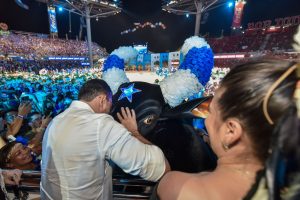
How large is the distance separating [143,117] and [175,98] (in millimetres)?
326

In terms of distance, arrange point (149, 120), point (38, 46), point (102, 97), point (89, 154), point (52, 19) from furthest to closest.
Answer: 1. point (52, 19)
2. point (38, 46)
3. point (149, 120)
4. point (102, 97)
5. point (89, 154)

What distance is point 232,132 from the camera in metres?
0.81

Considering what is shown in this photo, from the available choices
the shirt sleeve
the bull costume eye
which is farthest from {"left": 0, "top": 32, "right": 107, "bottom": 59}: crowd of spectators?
the shirt sleeve

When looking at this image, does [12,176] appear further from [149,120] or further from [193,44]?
[193,44]

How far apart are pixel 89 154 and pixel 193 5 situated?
2438 centimetres

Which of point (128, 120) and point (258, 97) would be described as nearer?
point (258, 97)


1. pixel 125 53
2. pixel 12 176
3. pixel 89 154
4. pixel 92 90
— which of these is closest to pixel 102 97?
pixel 92 90

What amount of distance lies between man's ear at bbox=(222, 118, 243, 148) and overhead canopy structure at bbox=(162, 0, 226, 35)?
19956 millimetres

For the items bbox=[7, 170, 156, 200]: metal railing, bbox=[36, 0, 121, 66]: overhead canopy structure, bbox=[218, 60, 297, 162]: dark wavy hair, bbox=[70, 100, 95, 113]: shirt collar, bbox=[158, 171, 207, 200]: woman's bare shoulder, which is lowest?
bbox=[7, 170, 156, 200]: metal railing

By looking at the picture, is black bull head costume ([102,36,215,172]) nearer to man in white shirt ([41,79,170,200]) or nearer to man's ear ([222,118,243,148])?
man in white shirt ([41,79,170,200])

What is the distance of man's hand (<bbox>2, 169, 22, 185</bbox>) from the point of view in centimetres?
188

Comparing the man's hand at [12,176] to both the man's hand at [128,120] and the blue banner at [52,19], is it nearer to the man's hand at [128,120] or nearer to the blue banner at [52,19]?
the man's hand at [128,120]

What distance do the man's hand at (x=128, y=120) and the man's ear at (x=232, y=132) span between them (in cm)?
95

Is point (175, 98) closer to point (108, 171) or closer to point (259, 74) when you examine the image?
point (108, 171)
